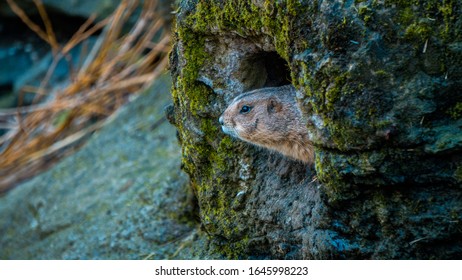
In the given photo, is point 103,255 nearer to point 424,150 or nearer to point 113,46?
point 424,150

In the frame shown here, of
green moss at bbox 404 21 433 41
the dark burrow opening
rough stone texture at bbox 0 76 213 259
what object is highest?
green moss at bbox 404 21 433 41

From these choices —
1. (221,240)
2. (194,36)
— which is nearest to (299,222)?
(221,240)

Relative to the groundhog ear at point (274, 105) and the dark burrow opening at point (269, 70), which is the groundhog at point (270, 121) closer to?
the groundhog ear at point (274, 105)

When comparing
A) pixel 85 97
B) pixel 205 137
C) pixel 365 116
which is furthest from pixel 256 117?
pixel 85 97

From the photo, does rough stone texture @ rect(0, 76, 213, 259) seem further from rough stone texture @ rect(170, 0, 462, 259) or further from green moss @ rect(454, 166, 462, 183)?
green moss @ rect(454, 166, 462, 183)

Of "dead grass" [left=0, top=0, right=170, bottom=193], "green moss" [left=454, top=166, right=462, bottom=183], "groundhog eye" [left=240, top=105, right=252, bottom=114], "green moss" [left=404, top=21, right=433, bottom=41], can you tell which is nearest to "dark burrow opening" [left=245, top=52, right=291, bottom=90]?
"groundhog eye" [left=240, top=105, right=252, bottom=114]

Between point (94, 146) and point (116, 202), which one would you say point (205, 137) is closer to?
point (116, 202)

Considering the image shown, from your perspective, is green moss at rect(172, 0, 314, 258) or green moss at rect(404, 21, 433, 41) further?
green moss at rect(172, 0, 314, 258)

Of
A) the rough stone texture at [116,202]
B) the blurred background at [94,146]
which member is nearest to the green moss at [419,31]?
the rough stone texture at [116,202]
